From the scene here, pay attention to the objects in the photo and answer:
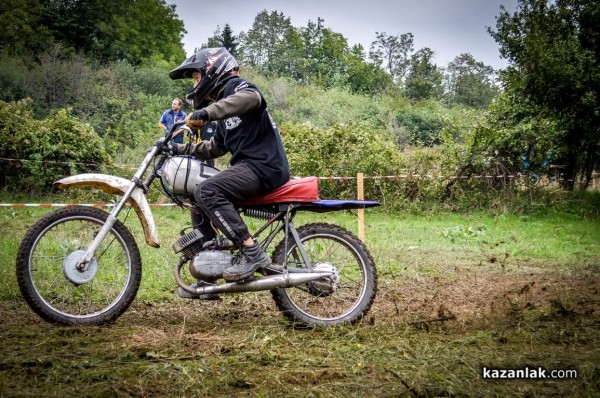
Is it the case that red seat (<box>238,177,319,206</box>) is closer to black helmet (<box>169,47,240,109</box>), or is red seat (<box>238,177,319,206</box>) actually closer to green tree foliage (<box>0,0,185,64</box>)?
black helmet (<box>169,47,240,109</box>)

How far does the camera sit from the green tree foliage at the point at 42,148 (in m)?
14.6

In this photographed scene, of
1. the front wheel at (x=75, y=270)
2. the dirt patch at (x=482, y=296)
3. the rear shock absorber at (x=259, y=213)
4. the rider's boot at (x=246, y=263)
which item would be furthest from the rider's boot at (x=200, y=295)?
the dirt patch at (x=482, y=296)

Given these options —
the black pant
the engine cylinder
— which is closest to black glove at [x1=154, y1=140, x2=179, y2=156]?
the black pant

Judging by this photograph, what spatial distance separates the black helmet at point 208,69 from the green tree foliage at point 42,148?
1061 centimetres

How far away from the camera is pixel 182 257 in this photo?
4.66m

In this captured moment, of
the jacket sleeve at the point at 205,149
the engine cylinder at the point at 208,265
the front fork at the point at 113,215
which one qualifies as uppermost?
the jacket sleeve at the point at 205,149

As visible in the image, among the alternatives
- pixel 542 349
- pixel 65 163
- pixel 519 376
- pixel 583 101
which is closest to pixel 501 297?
pixel 542 349

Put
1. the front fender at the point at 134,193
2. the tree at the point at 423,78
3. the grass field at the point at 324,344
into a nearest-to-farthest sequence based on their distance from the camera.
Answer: the grass field at the point at 324,344
the front fender at the point at 134,193
the tree at the point at 423,78

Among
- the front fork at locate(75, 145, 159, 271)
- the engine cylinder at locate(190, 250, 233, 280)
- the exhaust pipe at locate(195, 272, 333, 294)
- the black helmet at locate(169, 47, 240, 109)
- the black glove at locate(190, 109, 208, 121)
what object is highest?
the black helmet at locate(169, 47, 240, 109)

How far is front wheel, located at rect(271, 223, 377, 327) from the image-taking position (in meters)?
4.66

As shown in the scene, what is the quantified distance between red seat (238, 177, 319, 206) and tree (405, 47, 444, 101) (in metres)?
60.8

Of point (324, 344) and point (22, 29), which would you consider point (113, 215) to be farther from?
Answer: point (22, 29)

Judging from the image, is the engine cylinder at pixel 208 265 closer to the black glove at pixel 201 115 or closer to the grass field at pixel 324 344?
the grass field at pixel 324 344

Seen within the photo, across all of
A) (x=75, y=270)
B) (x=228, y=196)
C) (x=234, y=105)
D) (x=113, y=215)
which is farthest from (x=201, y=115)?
(x=75, y=270)
